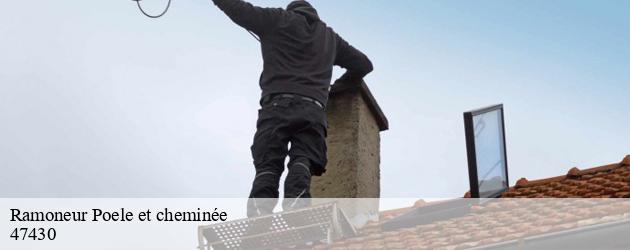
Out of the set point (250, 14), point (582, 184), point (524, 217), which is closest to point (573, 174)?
point (582, 184)

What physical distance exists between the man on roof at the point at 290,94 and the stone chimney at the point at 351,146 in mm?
418

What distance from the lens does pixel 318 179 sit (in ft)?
29.7

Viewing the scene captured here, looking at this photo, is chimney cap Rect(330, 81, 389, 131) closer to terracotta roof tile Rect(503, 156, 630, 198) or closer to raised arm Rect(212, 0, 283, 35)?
raised arm Rect(212, 0, 283, 35)

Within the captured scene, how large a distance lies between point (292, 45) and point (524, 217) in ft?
7.40

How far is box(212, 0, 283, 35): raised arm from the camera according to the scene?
331 inches

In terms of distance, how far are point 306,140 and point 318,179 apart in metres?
0.84

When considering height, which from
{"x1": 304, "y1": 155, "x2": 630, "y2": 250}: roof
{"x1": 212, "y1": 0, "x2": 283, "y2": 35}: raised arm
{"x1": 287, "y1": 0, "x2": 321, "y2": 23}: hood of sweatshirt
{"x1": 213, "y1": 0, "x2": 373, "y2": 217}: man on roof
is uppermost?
{"x1": 287, "y1": 0, "x2": 321, "y2": 23}: hood of sweatshirt

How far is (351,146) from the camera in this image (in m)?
9.02

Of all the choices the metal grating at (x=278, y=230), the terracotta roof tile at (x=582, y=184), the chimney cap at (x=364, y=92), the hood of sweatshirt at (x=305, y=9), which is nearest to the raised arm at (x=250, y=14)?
the hood of sweatshirt at (x=305, y=9)

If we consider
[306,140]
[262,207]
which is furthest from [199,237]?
[306,140]

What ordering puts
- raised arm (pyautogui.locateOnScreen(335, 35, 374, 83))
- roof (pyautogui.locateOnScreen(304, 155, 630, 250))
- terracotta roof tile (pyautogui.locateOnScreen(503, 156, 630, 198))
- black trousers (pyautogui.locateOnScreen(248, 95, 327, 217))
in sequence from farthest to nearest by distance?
raised arm (pyautogui.locateOnScreen(335, 35, 374, 83))
black trousers (pyautogui.locateOnScreen(248, 95, 327, 217))
terracotta roof tile (pyautogui.locateOnScreen(503, 156, 630, 198))
roof (pyautogui.locateOnScreen(304, 155, 630, 250))

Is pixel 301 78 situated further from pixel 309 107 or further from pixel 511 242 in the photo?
pixel 511 242

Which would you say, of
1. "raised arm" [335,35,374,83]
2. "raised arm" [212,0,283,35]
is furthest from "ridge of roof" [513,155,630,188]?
"raised arm" [212,0,283,35]

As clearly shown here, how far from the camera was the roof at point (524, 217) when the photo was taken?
673cm
